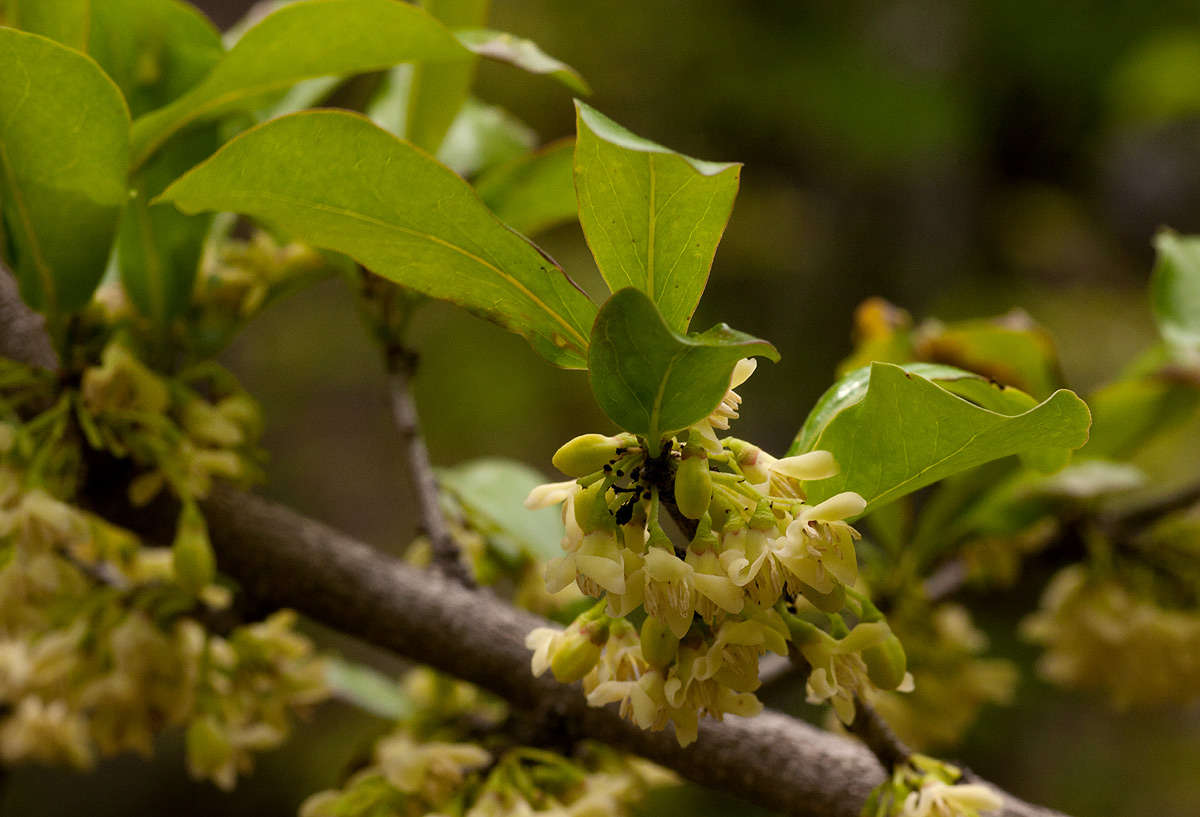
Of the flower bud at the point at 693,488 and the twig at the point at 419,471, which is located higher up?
the flower bud at the point at 693,488

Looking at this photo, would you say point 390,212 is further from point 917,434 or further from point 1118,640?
point 1118,640

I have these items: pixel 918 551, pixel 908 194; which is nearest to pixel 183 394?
pixel 918 551

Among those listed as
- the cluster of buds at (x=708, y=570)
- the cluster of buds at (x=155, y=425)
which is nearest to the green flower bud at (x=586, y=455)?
the cluster of buds at (x=708, y=570)

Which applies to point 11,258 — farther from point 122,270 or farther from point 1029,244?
point 1029,244

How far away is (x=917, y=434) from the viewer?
42cm

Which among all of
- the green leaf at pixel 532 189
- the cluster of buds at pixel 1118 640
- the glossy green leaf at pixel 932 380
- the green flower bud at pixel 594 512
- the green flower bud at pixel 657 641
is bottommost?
the green flower bud at pixel 657 641

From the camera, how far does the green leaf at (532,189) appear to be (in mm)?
751

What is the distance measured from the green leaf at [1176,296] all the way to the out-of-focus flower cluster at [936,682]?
34cm

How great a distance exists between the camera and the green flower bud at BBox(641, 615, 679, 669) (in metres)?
0.41

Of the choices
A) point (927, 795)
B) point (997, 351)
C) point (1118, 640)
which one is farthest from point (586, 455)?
point (1118, 640)

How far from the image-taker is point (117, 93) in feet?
1.72

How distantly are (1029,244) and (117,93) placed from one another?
3.52 metres

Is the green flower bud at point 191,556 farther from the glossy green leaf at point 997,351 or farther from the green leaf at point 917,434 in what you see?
the glossy green leaf at point 997,351

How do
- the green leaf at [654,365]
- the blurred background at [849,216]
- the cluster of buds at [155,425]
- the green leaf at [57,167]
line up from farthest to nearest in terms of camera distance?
the blurred background at [849,216]
the cluster of buds at [155,425]
the green leaf at [57,167]
the green leaf at [654,365]
